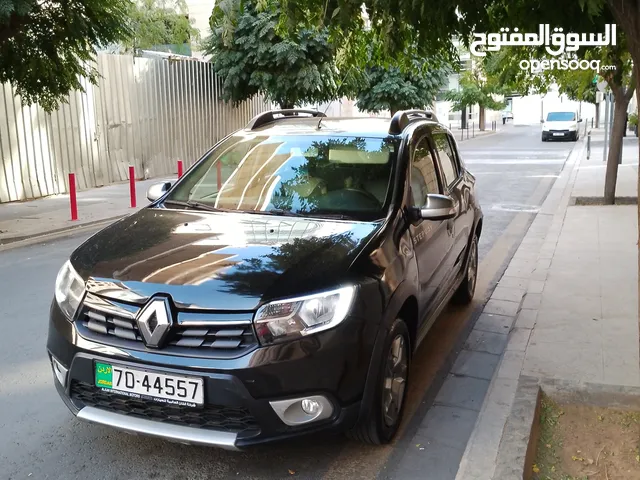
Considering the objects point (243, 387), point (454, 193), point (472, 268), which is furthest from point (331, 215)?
point (472, 268)

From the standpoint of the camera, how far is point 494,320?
6008 mm

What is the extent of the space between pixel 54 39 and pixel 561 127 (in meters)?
32.2

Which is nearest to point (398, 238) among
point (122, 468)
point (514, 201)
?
point (122, 468)

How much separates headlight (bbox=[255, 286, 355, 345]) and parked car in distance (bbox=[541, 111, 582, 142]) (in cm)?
3704

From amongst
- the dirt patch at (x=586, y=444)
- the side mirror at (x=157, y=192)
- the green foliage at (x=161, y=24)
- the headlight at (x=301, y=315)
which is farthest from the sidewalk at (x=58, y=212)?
the green foliage at (x=161, y=24)

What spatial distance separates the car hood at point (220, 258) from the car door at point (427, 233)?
514mm

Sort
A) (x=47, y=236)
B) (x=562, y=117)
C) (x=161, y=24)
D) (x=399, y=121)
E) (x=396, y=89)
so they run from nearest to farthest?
(x=399, y=121) → (x=47, y=236) → (x=396, y=89) → (x=161, y=24) → (x=562, y=117)

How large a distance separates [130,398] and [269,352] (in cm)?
73

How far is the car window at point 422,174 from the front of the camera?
14.6 feet

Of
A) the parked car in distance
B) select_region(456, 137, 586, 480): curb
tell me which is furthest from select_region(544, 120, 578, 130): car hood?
select_region(456, 137, 586, 480): curb

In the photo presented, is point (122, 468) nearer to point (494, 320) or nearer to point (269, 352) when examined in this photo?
point (269, 352)

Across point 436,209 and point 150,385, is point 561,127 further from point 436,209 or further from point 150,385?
point 150,385

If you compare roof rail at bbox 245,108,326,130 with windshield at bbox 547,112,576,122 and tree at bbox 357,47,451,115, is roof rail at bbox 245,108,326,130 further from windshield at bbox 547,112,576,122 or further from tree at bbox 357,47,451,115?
windshield at bbox 547,112,576,122

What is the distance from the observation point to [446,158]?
5660 millimetres
